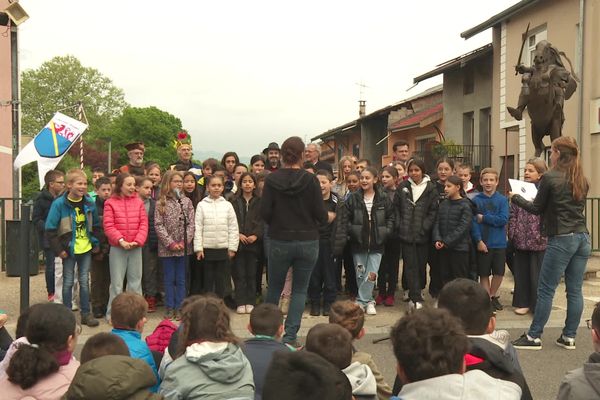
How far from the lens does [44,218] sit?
28.2 feet

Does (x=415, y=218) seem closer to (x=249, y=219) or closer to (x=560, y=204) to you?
(x=249, y=219)

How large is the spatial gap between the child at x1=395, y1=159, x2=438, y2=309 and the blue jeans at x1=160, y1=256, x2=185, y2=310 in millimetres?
2772

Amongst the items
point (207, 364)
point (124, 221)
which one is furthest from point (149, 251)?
point (207, 364)

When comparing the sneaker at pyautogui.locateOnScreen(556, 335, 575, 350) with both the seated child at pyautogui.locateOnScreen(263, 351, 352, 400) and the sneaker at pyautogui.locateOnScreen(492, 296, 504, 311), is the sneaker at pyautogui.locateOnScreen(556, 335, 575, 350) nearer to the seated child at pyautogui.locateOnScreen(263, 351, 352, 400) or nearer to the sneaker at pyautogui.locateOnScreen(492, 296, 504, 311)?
the sneaker at pyautogui.locateOnScreen(492, 296, 504, 311)

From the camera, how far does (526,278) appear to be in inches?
331

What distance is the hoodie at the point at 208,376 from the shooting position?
334 cm

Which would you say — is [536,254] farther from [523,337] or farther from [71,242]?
[71,242]

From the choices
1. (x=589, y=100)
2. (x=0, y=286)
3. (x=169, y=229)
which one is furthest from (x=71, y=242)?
(x=589, y=100)

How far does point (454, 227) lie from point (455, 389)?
19.6 feet

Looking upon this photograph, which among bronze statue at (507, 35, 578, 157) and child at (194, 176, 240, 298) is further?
bronze statue at (507, 35, 578, 157)

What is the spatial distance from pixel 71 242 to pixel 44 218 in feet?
3.39

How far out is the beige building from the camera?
17.8 m

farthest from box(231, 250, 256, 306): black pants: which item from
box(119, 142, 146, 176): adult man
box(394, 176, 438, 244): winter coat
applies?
box(119, 142, 146, 176): adult man

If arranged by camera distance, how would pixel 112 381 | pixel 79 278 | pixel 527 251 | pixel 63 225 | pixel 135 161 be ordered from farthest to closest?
pixel 135 161 < pixel 527 251 < pixel 79 278 < pixel 63 225 < pixel 112 381
